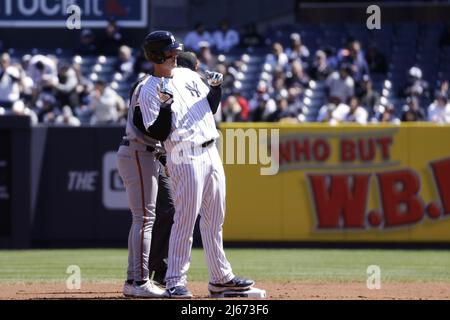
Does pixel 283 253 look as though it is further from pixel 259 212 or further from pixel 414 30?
pixel 414 30

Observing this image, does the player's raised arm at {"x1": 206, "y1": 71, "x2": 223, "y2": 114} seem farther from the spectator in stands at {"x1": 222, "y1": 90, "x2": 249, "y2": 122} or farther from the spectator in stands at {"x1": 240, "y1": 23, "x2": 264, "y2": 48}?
the spectator in stands at {"x1": 240, "y1": 23, "x2": 264, "y2": 48}

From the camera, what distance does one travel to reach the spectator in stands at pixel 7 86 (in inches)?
830

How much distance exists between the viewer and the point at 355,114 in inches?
742

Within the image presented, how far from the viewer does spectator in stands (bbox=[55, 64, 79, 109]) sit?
71.3 feet

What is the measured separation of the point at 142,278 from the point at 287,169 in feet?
25.4

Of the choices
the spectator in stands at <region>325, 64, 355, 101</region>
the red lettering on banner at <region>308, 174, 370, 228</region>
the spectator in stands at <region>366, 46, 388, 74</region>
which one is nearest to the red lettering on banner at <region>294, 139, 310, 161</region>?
the red lettering on banner at <region>308, 174, 370, 228</region>

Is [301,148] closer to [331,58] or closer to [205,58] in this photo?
[205,58]

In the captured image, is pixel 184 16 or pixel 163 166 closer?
pixel 163 166

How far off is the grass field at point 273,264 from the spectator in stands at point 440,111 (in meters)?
3.58

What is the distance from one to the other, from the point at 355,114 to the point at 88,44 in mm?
7442

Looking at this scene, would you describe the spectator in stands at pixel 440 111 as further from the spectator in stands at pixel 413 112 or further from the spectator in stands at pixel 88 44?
the spectator in stands at pixel 88 44

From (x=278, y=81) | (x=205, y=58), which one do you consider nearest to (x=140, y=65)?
(x=205, y=58)
